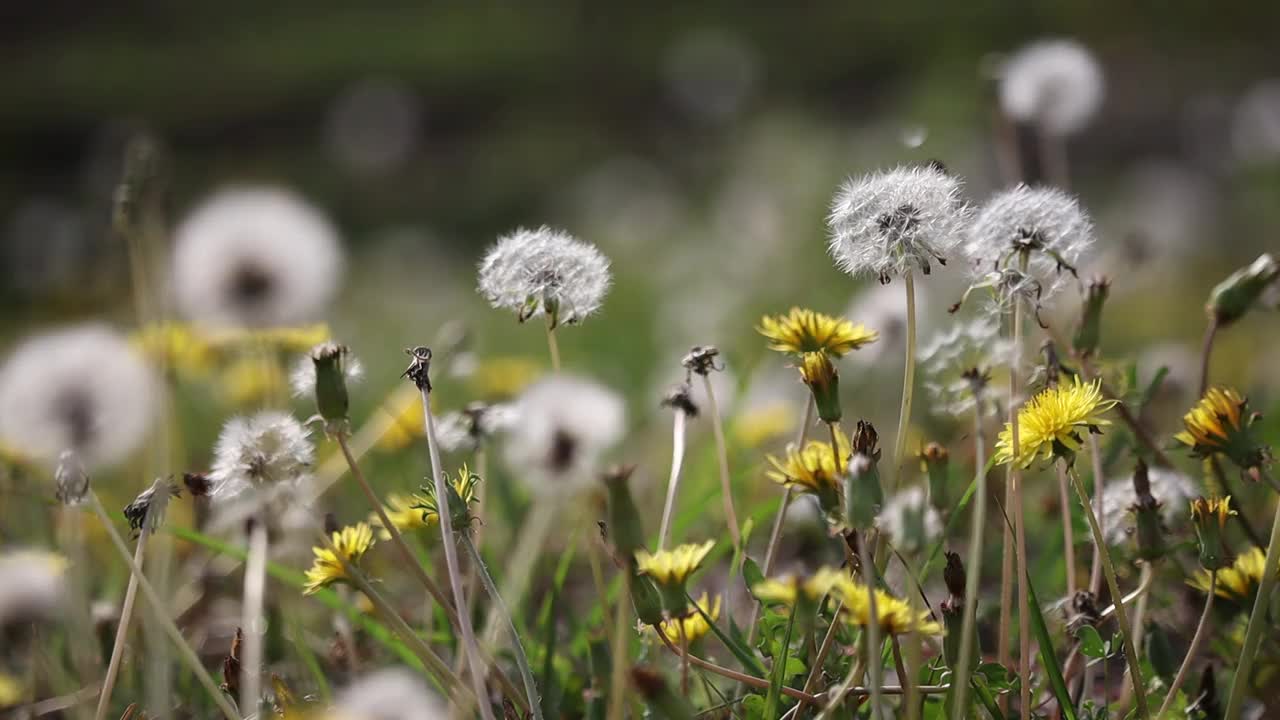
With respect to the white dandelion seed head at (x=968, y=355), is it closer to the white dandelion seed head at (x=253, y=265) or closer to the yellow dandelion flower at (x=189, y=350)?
the white dandelion seed head at (x=253, y=265)

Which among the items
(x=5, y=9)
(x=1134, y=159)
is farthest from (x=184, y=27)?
(x=1134, y=159)

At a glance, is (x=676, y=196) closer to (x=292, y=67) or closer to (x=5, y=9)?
(x=292, y=67)

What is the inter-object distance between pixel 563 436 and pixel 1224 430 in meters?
0.42

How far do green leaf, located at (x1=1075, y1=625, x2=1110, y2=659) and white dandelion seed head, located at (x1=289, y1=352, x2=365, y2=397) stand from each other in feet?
1.54

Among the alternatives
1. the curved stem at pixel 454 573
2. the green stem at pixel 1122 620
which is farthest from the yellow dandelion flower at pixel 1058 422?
the curved stem at pixel 454 573

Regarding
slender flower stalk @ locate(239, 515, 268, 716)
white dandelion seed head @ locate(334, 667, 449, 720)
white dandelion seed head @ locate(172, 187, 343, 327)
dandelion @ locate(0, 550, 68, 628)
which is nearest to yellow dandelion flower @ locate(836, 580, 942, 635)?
white dandelion seed head @ locate(334, 667, 449, 720)

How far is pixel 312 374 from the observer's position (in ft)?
2.42

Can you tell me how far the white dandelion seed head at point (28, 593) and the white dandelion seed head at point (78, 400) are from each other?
11 cm

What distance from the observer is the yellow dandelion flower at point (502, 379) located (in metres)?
1.47

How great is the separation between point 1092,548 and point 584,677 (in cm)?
42

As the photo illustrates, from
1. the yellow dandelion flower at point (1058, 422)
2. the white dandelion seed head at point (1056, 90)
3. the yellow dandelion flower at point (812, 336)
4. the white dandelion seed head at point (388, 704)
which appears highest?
the white dandelion seed head at point (1056, 90)

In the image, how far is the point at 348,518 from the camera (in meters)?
1.42

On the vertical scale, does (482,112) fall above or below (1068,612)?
above

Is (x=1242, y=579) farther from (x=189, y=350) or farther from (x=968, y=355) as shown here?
(x=189, y=350)
